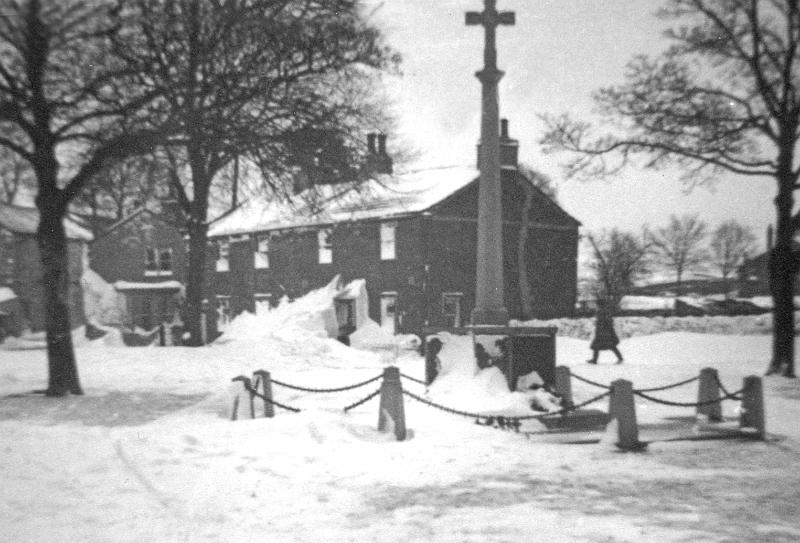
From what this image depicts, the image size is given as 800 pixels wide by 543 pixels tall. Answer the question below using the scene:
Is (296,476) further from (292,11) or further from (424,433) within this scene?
(292,11)

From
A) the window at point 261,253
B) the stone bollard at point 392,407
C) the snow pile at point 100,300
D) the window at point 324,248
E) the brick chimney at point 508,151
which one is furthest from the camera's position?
the snow pile at point 100,300

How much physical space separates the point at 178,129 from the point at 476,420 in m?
6.72

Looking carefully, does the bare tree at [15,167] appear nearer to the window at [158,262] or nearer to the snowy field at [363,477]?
the snowy field at [363,477]

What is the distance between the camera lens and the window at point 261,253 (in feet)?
117

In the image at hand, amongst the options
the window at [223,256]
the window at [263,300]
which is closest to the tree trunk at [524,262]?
the window at [263,300]

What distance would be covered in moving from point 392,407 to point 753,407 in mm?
5258

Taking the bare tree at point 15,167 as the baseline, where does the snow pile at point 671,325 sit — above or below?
below

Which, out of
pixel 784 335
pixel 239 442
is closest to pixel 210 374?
pixel 239 442

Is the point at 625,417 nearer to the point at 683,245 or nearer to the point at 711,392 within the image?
the point at 711,392

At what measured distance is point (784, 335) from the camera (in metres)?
16.2

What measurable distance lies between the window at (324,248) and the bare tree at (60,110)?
20082mm

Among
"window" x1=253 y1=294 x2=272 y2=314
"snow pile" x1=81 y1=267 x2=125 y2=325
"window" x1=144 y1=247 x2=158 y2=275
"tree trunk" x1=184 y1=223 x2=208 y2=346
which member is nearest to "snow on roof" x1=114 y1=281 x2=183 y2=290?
"snow pile" x1=81 y1=267 x2=125 y2=325

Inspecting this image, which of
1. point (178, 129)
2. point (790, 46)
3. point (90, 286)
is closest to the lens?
point (178, 129)

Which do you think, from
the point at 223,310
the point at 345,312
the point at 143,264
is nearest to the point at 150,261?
the point at 143,264
